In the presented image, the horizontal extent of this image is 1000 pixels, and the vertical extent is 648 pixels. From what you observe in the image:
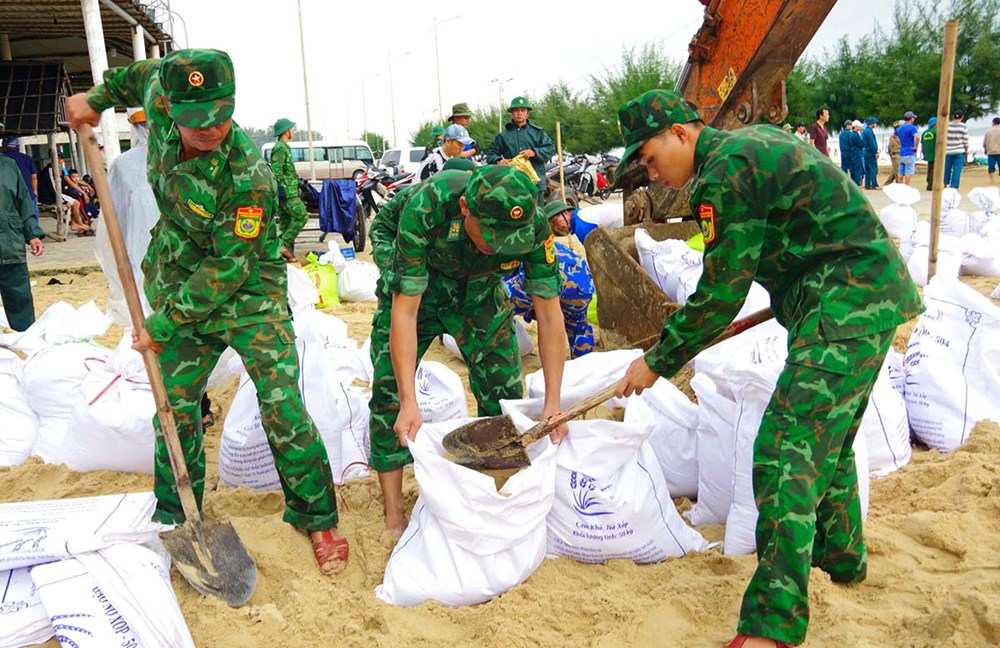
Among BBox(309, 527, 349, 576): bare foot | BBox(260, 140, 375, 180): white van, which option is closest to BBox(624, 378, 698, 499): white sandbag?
BBox(309, 527, 349, 576): bare foot

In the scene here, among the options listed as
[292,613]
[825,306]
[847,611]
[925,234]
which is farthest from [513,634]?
[925,234]

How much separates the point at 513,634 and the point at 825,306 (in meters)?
1.10

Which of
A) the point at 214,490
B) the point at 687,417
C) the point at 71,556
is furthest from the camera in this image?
the point at 214,490

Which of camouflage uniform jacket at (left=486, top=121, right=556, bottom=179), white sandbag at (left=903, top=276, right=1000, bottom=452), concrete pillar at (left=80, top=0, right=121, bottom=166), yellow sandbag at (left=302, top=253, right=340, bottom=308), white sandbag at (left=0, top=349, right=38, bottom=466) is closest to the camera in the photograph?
white sandbag at (left=903, top=276, right=1000, bottom=452)

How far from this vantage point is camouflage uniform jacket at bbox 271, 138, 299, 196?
7.89 m

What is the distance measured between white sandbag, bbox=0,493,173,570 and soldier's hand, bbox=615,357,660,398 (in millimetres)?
1324

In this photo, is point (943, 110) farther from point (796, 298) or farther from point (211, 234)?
point (211, 234)

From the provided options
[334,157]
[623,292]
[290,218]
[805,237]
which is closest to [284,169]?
[290,218]

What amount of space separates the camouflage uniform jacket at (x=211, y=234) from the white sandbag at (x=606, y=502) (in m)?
1.00

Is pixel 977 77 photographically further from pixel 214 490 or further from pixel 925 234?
pixel 214 490

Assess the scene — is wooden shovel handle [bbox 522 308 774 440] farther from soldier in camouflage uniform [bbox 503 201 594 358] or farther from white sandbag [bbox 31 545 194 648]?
soldier in camouflage uniform [bbox 503 201 594 358]

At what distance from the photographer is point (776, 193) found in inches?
70.6

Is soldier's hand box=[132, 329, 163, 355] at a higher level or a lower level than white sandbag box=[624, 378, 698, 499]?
higher

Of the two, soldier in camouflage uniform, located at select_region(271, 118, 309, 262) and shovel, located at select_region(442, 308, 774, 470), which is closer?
shovel, located at select_region(442, 308, 774, 470)
